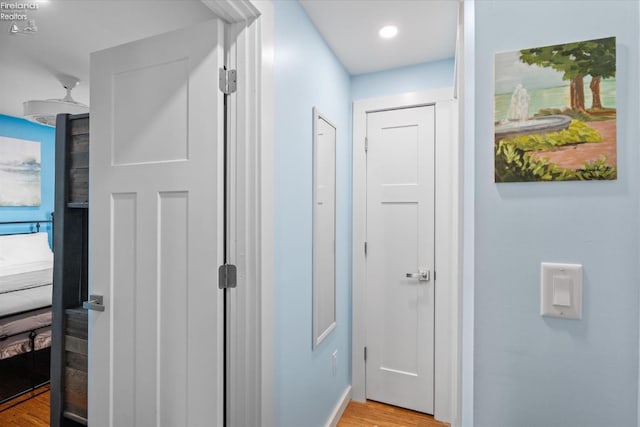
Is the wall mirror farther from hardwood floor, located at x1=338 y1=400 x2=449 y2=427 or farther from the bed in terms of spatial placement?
the bed

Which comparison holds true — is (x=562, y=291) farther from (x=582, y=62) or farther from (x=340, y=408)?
(x=340, y=408)

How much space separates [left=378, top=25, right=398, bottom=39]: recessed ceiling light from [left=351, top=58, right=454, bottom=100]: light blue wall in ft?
1.50

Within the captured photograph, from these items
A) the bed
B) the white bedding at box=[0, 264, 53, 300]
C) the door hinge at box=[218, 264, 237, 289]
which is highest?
the door hinge at box=[218, 264, 237, 289]

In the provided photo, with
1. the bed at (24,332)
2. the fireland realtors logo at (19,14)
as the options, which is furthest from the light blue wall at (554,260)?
the bed at (24,332)

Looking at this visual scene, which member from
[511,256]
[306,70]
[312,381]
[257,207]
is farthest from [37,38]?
[511,256]

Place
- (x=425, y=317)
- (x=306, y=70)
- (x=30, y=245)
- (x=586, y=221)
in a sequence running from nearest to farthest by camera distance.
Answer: (x=586, y=221), (x=306, y=70), (x=425, y=317), (x=30, y=245)

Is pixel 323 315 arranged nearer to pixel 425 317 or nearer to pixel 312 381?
pixel 312 381

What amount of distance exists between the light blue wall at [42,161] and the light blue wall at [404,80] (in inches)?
164

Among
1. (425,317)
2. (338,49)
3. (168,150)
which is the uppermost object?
(338,49)

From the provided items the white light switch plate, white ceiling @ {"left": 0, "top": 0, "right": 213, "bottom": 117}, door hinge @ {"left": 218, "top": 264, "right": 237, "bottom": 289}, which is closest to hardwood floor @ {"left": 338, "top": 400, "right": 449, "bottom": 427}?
door hinge @ {"left": 218, "top": 264, "right": 237, "bottom": 289}

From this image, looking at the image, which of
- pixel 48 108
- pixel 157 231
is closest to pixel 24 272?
pixel 48 108

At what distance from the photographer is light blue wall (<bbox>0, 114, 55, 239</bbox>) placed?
155 inches

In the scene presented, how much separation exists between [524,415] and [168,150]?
4.59ft

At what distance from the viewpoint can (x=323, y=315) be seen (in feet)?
6.36
